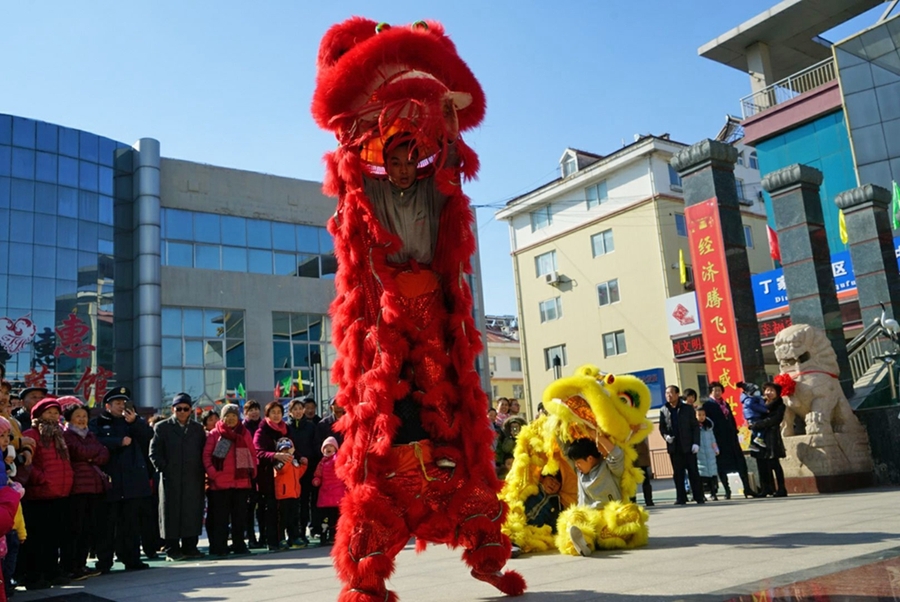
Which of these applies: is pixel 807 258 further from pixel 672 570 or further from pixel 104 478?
pixel 104 478

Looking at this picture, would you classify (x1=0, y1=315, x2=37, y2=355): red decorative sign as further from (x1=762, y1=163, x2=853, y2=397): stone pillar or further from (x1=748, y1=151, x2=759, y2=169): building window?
(x1=748, y1=151, x2=759, y2=169): building window

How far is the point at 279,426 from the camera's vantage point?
909 centimetres

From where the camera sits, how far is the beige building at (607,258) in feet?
102

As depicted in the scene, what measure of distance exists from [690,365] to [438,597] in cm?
2813

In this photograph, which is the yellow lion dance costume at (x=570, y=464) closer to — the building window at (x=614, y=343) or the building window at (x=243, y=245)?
the building window at (x=243, y=245)

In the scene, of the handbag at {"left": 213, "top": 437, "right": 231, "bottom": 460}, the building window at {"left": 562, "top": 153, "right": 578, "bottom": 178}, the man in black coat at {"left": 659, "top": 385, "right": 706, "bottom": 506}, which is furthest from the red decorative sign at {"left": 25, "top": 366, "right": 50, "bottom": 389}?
the building window at {"left": 562, "top": 153, "right": 578, "bottom": 178}

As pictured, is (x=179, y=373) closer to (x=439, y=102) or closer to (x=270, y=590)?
(x=270, y=590)

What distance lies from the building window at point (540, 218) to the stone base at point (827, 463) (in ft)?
87.8

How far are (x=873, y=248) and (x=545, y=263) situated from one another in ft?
72.0

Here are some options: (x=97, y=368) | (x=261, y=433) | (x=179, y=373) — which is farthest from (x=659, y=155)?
(x=261, y=433)

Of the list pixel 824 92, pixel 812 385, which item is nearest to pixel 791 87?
pixel 824 92

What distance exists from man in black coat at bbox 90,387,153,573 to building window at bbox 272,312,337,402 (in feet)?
60.5

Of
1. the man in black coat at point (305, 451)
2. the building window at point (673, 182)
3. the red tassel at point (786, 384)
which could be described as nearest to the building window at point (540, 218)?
the building window at point (673, 182)

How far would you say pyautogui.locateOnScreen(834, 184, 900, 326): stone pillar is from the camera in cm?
1475
